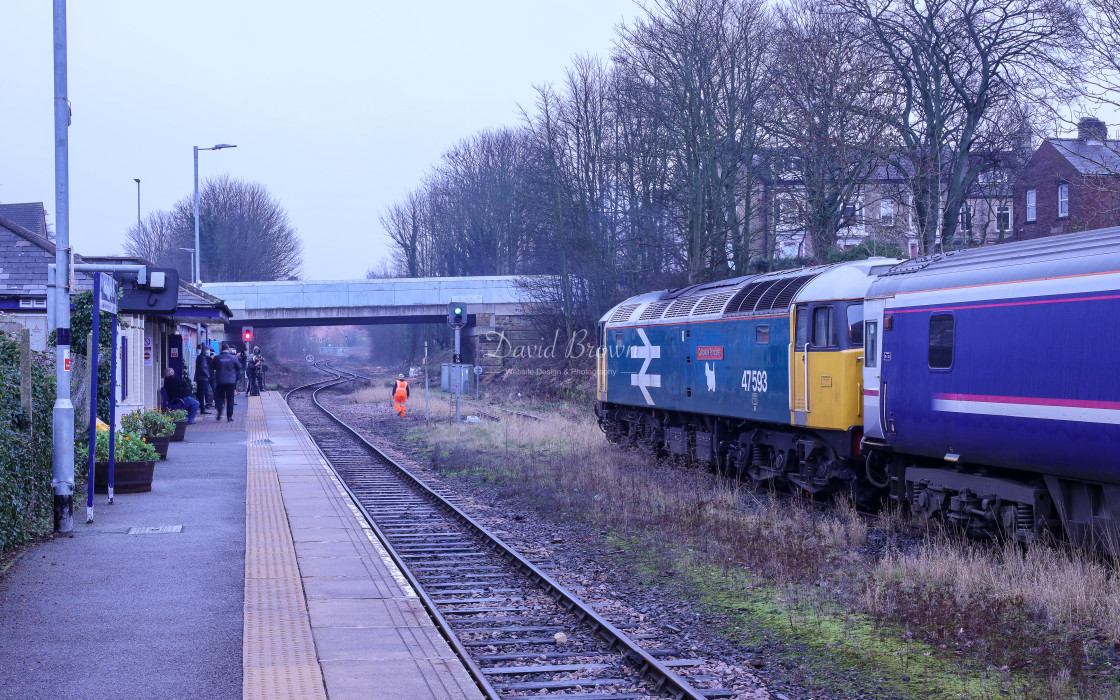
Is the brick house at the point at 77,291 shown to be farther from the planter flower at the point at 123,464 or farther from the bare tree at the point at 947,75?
the bare tree at the point at 947,75

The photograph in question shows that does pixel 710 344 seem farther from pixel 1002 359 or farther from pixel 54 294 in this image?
pixel 54 294

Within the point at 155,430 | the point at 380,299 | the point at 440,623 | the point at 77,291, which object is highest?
the point at 380,299

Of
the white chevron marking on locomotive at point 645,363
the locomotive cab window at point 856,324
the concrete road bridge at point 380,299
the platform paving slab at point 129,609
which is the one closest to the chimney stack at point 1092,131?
the white chevron marking on locomotive at point 645,363

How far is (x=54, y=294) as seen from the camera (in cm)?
1111

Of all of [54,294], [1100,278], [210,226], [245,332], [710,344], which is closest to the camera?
[1100,278]

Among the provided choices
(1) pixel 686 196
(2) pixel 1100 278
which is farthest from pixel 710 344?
(1) pixel 686 196

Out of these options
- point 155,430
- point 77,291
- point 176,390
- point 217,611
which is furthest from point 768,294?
point 176,390

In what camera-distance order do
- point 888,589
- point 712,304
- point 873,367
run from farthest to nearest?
point 712,304 → point 873,367 → point 888,589

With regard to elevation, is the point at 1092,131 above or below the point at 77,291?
above

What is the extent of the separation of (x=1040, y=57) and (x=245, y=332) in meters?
33.5

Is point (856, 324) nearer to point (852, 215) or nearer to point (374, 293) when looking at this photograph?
point (852, 215)

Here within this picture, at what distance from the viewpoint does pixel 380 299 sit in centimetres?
5306

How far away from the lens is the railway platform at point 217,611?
6172mm

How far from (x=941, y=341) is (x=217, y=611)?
7.07 meters
